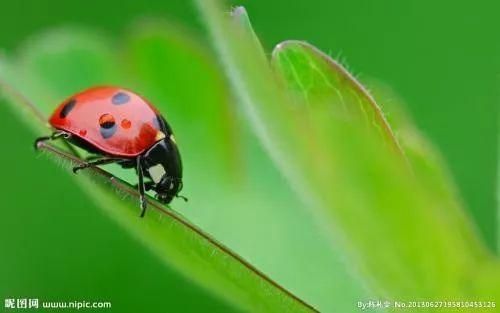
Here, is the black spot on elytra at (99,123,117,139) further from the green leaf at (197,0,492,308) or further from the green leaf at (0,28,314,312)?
the green leaf at (197,0,492,308)

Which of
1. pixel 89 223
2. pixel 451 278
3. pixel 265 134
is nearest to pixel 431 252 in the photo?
pixel 451 278

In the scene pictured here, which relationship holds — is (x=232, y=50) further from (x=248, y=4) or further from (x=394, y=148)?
(x=248, y=4)

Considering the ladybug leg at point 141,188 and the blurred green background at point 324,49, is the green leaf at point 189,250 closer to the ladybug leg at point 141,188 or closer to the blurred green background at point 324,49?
the ladybug leg at point 141,188

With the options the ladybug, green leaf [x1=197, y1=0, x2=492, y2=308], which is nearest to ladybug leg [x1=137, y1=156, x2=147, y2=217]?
the ladybug

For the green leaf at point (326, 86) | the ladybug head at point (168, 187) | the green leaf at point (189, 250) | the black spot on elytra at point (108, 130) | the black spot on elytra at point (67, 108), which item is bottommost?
the green leaf at point (189, 250)

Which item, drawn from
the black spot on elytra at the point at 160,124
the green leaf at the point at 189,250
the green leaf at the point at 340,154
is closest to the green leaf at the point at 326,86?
the green leaf at the point at 340,154

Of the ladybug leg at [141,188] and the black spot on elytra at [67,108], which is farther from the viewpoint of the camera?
the black spot on elytra at [67,108]

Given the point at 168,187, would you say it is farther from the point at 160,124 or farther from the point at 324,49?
the point at 324,49

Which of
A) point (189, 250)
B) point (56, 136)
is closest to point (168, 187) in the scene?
point (56, 136)
